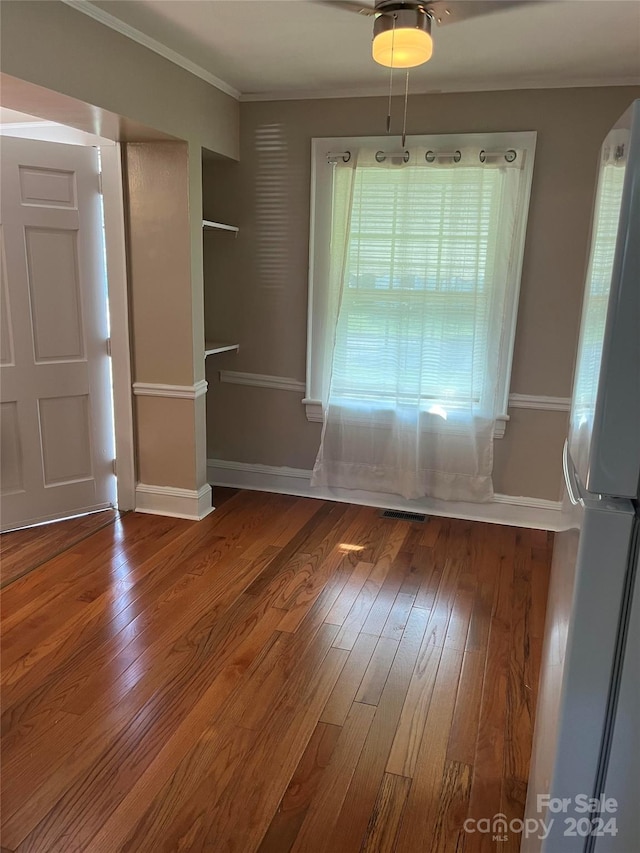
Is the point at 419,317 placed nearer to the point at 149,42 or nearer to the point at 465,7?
the point at 465,7

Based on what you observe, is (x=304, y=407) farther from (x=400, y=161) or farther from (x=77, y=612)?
(x=77, y=612)

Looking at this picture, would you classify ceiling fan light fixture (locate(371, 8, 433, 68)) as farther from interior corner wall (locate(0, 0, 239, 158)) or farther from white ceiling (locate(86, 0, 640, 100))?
interior corner wall (locate(0, 0, 239, 158))

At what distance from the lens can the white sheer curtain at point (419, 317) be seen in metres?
3.31

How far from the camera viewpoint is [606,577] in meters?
0.97

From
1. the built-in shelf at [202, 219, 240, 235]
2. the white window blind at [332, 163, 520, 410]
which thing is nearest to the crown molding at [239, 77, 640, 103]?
the white window blind at [332, 163, 520, 410]

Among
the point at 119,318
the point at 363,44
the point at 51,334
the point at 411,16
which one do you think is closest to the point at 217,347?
the point at 119,318

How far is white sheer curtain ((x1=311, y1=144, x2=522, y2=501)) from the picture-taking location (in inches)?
130

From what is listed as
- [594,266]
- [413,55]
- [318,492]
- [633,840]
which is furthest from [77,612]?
[413,55]

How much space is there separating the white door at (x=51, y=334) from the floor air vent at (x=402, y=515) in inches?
68.5

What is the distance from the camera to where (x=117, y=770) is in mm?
1790

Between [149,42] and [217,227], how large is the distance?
0.99 m

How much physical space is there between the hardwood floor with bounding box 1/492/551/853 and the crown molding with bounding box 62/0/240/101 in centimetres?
236

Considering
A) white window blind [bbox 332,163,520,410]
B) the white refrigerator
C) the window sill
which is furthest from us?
the window sill

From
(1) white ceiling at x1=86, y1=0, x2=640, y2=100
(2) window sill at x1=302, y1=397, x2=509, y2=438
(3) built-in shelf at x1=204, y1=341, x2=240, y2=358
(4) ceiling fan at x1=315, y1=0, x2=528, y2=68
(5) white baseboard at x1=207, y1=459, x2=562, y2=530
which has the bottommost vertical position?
(5) white baseboard at x1=207, y1=459, x2=562, y2=530
